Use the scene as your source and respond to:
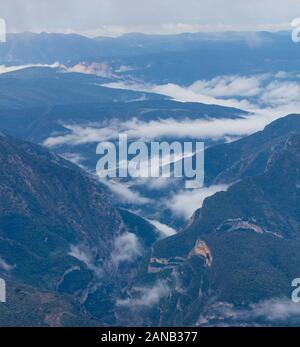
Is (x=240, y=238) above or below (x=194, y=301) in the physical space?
above

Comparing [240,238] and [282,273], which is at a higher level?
[240,238]

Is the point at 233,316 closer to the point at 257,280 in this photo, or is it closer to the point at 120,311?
the point at 257,280

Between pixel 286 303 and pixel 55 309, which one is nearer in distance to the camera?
pixel 55 309
